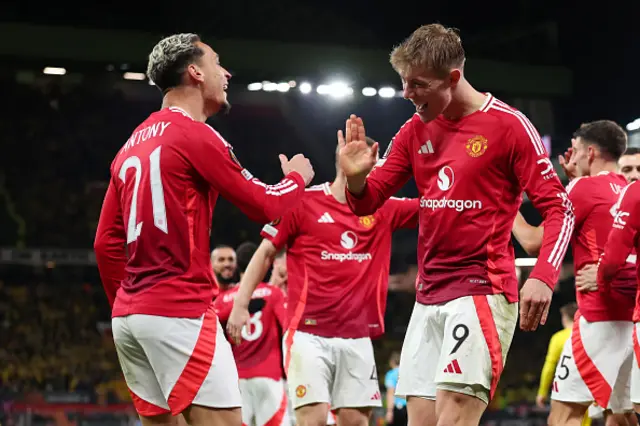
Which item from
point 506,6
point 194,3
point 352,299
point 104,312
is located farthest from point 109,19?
point 352,299

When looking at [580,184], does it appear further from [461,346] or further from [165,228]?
[165,228]

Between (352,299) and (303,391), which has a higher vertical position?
(352,299)

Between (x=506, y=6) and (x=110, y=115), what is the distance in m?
9.64

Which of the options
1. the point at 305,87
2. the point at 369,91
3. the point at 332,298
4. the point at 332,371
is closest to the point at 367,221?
the point at 332,298

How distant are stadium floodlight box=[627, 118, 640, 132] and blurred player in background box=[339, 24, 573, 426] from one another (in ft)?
45.0

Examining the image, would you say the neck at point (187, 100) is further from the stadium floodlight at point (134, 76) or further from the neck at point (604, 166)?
the stadium floodlight at point (134, 76)

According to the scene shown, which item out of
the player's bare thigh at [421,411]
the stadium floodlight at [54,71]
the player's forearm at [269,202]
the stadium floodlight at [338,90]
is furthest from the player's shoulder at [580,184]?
the stadium floodlight at [54,71]

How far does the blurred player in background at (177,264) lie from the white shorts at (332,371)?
2.22 meters

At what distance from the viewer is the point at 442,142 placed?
4016mm

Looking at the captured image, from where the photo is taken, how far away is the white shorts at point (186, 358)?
3.63 meters

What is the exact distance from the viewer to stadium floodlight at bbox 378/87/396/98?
20.9 meters

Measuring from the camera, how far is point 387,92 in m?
21.2

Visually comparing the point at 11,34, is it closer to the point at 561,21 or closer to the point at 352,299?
the point at 561,21

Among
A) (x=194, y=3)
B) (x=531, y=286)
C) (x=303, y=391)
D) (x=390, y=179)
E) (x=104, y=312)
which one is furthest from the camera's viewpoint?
(x=104, y=312)
